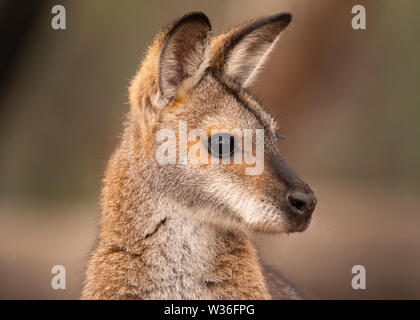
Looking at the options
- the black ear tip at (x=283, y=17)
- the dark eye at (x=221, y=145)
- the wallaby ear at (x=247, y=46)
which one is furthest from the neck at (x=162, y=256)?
the black ear tip at (x=283, y=17)

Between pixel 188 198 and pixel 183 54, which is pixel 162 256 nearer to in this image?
pixel 188 198

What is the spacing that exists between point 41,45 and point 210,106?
26.8 ft

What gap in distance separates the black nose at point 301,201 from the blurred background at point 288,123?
4257 millimetres

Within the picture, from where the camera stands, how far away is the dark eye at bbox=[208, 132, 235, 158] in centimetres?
393

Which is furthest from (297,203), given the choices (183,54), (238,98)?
(183,54)

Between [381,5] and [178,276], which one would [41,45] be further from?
[178,276]

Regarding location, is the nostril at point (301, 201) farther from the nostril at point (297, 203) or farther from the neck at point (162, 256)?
the neck at point (162, 256)

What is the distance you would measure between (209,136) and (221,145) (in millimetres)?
101

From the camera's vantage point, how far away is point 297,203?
152 inches

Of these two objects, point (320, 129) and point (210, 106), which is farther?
point (320, 129)

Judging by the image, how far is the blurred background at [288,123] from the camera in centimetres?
927

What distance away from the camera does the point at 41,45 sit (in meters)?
11.6

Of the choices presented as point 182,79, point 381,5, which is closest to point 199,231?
point 182,79
